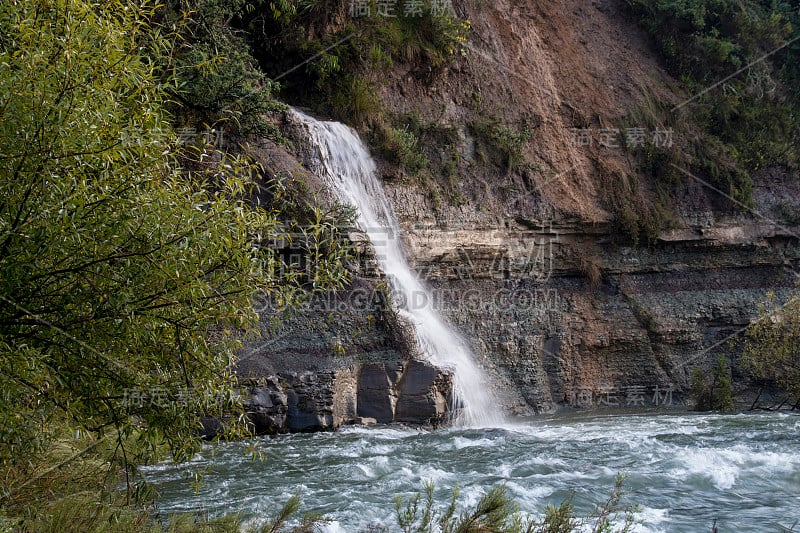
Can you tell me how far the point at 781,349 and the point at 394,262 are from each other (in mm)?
8255

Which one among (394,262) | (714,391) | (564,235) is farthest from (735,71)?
(394,262)

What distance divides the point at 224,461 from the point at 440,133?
10.5 m

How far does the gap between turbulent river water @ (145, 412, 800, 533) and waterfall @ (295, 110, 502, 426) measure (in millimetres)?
1711

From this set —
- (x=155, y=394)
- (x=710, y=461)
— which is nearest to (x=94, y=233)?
(x=155, y=394)

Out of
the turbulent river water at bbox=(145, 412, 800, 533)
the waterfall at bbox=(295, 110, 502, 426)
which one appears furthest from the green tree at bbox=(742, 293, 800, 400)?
the waterfall at bbox=(295, 110, 502, 426)

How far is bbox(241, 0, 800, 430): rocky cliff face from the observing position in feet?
53.9

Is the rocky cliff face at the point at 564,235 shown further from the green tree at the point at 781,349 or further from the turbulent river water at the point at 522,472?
the turbulent river water at the point at 522,472

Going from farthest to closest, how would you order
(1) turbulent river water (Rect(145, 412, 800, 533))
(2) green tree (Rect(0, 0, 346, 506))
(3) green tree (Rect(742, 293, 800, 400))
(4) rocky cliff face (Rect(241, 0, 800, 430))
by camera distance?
(4) rocky cliff face (Rect(241, 0, 800, 430)) < (3) green tree (Rect(742, 293, 800, 400)) < (1) turbulent river water (Rect(145, 412, 800, 533)) < (2) green tree (Rect(0, 0, 346, 506))

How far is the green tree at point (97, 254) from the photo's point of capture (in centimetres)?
423

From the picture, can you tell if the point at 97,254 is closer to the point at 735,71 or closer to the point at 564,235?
the point at 564,235

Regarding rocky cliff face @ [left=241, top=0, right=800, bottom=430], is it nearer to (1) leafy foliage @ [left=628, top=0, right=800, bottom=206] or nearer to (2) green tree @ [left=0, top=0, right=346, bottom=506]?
(1) leafy foliage @ [left=628, top=0, right=800, bottom=206]

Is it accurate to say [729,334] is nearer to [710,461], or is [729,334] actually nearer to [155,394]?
[710,461]

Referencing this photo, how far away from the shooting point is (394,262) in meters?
14.7

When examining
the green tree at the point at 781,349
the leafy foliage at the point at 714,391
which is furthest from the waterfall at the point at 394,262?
the green tree at the point at 781,349
